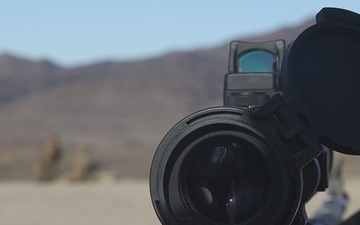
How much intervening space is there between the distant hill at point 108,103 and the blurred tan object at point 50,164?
1187 centimetres

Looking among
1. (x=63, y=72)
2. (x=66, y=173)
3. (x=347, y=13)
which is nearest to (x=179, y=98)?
(x=63, y=72)

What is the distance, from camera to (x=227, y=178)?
1928mm

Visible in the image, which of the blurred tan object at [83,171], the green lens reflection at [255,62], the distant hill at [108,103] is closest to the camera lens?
the green lens reflection at [255,62]

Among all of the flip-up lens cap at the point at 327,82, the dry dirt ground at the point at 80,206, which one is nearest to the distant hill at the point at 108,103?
the dry dirt ground at the point at 80,206

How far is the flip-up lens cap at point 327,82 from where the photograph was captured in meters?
1.92

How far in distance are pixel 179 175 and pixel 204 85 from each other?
95.1 meters

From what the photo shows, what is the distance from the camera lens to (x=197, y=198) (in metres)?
1.92

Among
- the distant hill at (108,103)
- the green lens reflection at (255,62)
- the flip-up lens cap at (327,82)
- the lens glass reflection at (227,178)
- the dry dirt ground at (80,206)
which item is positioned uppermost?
the distant hill at (108,103)

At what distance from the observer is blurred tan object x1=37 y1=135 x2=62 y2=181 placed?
34969 mm

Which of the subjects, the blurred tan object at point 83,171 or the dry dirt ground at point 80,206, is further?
the blurred tan object at point 83,171

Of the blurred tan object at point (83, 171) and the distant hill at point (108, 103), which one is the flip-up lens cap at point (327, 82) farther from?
the distant hill at point (108, 103)

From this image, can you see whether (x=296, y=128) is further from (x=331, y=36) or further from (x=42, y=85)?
(x=42, y=85)

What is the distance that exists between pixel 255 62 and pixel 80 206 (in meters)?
16.7

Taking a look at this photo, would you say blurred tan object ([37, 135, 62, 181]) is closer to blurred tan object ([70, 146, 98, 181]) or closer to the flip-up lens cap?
blurred tan object ([70, 146, 98, 181])
